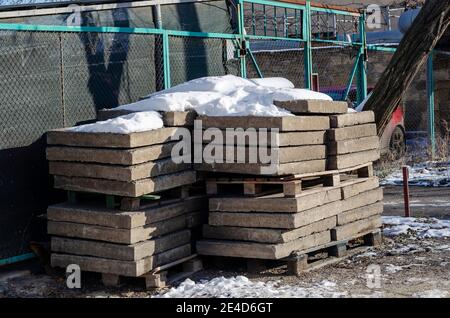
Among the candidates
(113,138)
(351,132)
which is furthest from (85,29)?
(351,132)

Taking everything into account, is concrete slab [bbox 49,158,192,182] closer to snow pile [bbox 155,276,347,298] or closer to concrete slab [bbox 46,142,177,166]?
concrete slab [bbox 46,142,177,166]

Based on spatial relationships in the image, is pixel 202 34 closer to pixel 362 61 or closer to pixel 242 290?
pixel 242 290

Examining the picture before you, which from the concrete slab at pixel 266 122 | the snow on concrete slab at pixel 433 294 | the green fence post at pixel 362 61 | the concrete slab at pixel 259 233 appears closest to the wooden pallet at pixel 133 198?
the concrete slab at pixel 259 233

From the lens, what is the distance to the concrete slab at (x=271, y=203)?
24.5 feet

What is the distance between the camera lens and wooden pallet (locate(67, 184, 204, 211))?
7316 millimetres

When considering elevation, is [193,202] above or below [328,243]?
above

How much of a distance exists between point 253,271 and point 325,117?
1.84 m

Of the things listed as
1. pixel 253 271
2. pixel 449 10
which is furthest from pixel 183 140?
pixel 449 10

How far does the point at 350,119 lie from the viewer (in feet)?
27.9

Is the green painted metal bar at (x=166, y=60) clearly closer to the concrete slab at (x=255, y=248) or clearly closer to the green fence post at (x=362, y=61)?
the concrete slab at (x=255, y=248)

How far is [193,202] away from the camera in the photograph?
26.1 feet

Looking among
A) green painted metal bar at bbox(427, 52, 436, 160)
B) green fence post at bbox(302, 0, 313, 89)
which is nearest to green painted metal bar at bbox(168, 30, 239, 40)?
green fence post at bbox(302, 0, 313, 89)

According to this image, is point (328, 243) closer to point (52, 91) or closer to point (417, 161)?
point (52, 91)

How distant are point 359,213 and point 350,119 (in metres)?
1.12
